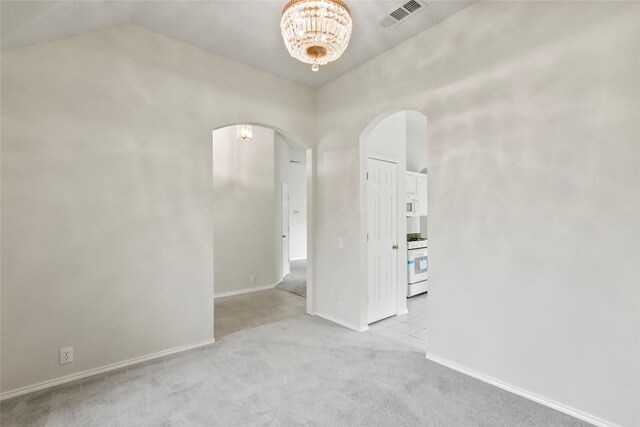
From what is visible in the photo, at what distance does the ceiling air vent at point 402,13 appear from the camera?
2.64m

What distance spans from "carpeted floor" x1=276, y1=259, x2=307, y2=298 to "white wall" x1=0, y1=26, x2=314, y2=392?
2.57 metres

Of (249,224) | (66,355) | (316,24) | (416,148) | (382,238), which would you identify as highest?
(416,148)

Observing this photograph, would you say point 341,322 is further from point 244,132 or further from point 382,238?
point 244,132

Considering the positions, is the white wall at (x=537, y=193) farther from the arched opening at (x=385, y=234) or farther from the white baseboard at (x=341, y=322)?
the white baseboard at (x=341, y=322)

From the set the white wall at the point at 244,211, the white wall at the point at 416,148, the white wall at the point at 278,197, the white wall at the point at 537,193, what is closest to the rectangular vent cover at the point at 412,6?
the white wall at the point at 537,193

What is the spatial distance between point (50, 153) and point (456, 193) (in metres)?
3.61

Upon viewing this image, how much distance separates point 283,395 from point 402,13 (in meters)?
3.48

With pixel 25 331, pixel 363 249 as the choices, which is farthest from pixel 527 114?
pixel 25 331

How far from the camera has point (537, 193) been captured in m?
2.29

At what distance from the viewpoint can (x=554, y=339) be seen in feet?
7.18

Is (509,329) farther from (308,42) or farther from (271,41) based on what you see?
(271,41)

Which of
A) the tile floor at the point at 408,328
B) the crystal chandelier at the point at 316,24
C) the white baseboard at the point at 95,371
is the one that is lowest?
the tile floor at the point at 408,328

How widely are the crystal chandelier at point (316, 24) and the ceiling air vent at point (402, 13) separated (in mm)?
1128

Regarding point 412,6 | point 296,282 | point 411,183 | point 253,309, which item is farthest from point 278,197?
point 412,6
